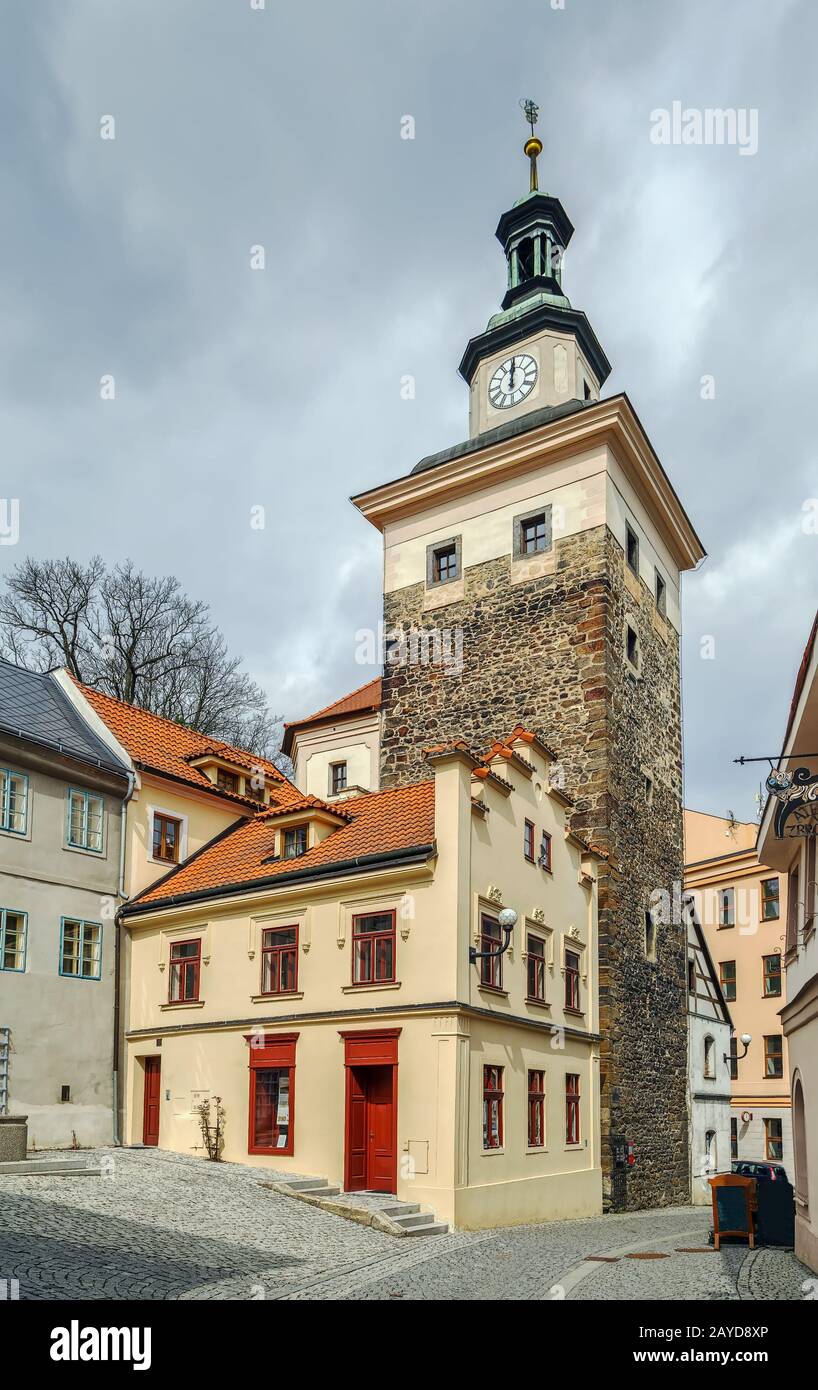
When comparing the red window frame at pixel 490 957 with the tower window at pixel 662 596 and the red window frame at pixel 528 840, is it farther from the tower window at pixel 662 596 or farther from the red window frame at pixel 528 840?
the tower window at pixel 662 596

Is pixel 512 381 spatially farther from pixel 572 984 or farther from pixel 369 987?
pixel 369 987

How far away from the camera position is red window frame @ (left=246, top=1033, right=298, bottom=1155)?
62.1ft

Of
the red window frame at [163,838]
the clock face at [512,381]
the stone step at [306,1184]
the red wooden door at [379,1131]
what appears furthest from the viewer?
the clock face at [512,381]

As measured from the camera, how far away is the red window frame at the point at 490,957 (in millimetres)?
18438

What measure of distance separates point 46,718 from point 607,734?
1142cm

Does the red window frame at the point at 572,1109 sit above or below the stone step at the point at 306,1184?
above

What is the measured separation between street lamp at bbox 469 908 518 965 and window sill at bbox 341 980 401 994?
1234 mm

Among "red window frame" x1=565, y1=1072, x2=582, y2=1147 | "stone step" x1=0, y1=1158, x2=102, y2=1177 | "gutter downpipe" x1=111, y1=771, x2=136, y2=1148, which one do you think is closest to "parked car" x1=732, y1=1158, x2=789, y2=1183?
"red window frame" x1=565, y1=1072, x2=582, y2=1147

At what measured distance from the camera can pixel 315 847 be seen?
21.0 m

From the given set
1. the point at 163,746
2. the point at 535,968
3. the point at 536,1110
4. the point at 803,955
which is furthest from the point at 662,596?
the point at 803,955

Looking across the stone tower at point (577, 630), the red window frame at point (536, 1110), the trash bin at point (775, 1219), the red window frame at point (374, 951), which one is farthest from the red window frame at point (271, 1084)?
the trash bin at point (775, 1219)

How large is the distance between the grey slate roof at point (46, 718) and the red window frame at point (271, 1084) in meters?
6.38
